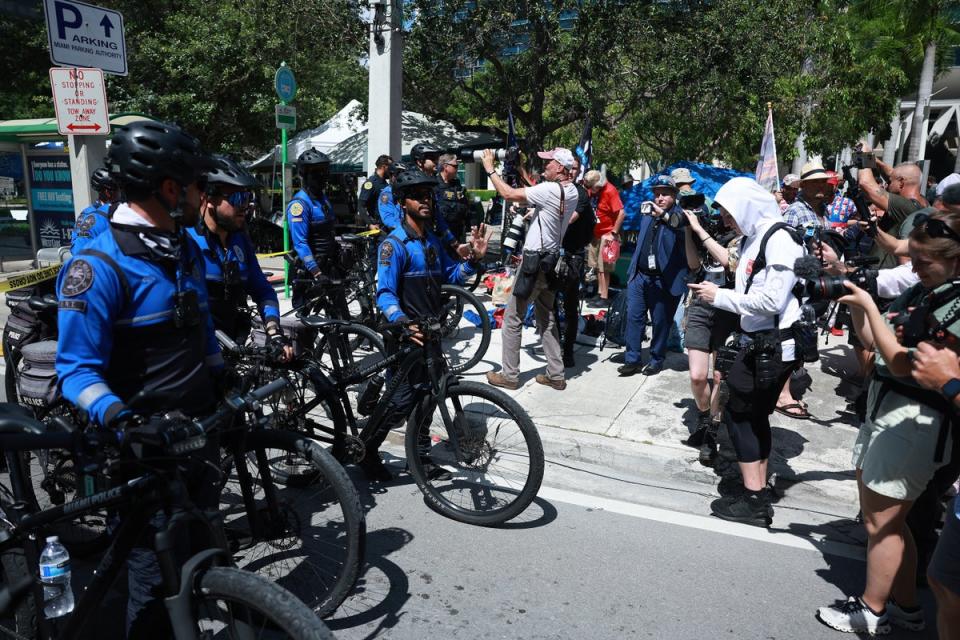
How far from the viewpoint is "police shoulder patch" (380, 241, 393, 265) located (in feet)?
14.6

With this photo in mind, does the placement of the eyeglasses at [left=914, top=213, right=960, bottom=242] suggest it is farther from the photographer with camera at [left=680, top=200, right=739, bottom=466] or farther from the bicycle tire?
the bicycle tire

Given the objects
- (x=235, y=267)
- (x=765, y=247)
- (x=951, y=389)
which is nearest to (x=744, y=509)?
(x=765, y=247)

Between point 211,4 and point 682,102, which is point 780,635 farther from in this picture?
point 211,4

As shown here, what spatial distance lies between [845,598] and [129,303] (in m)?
3.53

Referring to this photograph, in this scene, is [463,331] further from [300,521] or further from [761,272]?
[300,521]

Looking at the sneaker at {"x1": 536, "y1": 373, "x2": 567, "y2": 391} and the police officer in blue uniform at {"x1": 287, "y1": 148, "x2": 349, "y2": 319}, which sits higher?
the police officer in blue uniform at {"x1": 287, "y1": 148, "x2": 349, "y2": 319}

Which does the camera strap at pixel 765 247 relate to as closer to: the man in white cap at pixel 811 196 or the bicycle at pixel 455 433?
the bicycle at pixel 455 433

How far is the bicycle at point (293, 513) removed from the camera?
307cm

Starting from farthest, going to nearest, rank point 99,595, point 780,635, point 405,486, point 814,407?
point 814,407
point 405,486
point 780,635
point 99,595

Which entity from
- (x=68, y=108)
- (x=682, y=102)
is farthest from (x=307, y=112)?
(x=68, y=108)

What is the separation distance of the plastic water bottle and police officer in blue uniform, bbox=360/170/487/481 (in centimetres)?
217

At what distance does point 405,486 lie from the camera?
4.73 m

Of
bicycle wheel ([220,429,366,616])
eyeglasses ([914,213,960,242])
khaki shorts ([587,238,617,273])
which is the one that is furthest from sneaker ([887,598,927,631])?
khaki shorts ([587,238,617,273])

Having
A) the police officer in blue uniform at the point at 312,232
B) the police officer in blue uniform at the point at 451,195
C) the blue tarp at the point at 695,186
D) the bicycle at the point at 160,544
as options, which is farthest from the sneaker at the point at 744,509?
the blue tarp at the point at 695,186
